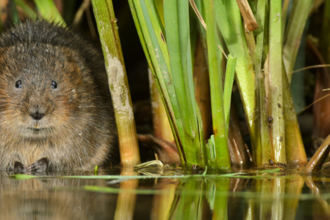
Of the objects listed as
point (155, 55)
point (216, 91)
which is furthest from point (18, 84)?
point (216, 91)

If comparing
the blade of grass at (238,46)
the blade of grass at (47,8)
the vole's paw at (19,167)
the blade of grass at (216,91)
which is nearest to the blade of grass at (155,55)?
the blade of grass at (216,91)

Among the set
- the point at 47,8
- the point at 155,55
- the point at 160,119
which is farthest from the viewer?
the point at 47,8

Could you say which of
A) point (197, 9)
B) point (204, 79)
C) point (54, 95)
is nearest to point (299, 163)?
point (204, 79)

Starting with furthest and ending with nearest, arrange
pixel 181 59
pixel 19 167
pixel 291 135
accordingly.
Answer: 1. pixel 19 167
2. pixel 291 135
3. pixel 181 59

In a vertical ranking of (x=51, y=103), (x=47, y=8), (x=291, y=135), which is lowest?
(x=291, y=135)

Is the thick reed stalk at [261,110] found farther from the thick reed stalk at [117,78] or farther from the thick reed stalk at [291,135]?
the thick reed stalk at [117,78]

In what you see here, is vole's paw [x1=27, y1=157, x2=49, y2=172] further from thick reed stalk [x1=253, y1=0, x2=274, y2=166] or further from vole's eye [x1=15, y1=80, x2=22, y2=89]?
thick reed stalk [x1=253, y1=0, x2=274, y2=166]

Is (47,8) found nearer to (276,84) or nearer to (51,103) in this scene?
(51,103)

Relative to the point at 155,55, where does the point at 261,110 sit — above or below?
below
